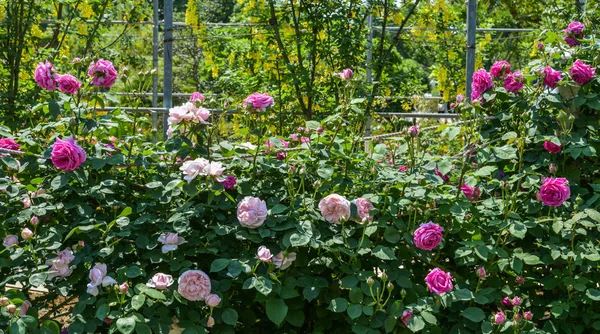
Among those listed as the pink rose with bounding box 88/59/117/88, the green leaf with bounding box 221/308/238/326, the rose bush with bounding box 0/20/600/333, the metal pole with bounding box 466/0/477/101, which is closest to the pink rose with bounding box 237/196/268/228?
the rose bush with bounding box 0/20/600/333

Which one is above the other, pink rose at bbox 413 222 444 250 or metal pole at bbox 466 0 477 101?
metal pole at bbox 466 0 477 101

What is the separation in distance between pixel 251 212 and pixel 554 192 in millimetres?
832

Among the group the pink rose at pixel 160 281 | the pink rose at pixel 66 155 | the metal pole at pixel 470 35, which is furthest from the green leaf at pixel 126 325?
the metal pole at pixel 470 35

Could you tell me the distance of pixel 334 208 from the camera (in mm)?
1991

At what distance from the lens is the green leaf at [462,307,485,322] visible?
1.97 metres

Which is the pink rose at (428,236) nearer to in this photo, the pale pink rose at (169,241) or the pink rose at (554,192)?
the pink rose at (554,192)

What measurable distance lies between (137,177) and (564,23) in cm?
447

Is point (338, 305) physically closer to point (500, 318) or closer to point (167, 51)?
point (500, 318)

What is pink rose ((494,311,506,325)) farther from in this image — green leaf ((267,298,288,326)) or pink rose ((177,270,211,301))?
pink rose ((177,270,211,301))

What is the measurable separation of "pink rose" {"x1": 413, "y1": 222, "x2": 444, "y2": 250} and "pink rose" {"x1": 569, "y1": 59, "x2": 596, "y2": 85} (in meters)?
0.69

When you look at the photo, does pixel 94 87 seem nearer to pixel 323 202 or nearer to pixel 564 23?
pixel 323 202

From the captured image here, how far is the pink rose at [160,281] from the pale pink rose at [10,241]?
39cm

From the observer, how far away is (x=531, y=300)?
85.7 inches

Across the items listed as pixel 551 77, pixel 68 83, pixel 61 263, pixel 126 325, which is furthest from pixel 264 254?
pixel 551 77
